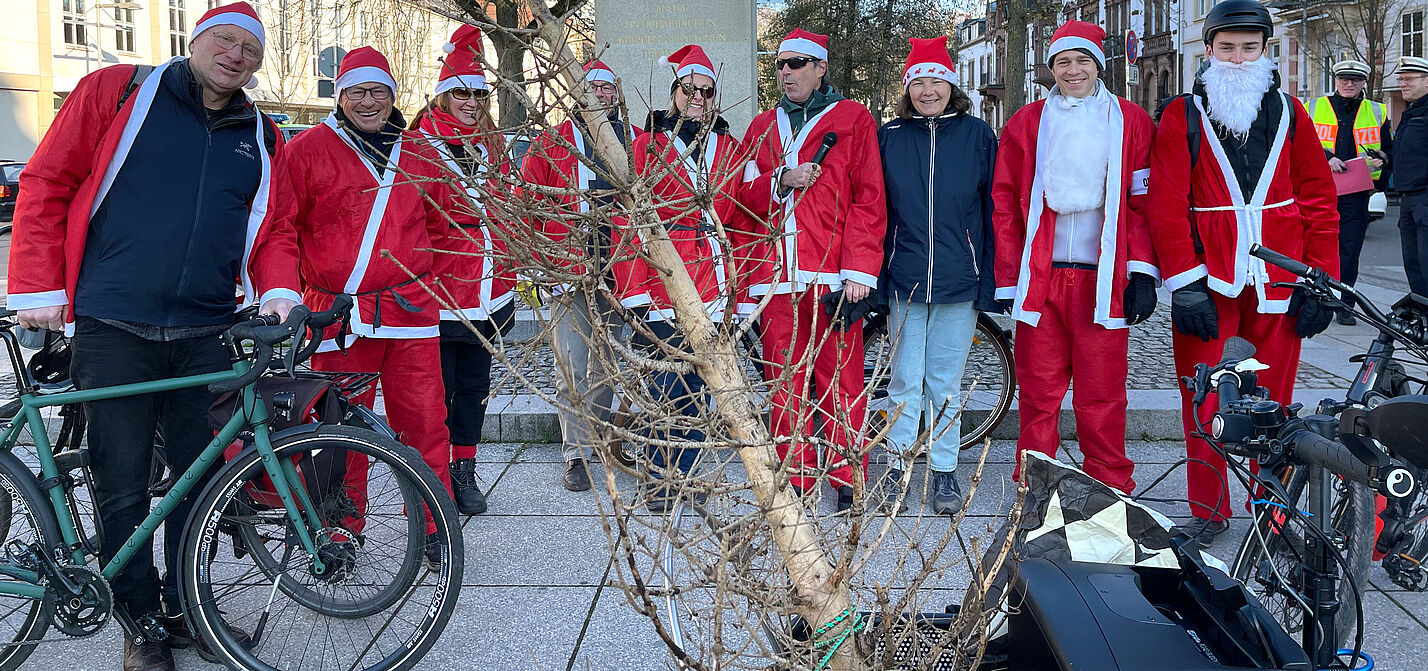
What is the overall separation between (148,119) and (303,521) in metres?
1.24

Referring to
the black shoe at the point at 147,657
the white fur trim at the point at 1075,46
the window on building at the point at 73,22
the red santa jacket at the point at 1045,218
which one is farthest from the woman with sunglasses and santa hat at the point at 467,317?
the window on building at the point at 73,22

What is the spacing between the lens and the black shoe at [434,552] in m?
3.31

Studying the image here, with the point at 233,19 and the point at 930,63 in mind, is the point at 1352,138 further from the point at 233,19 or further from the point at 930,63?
the point at 233,19

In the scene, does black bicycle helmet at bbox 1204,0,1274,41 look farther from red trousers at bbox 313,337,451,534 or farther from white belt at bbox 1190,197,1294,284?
red trousers at bbox 313,337,451,534

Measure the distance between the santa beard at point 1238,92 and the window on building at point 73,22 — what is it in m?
41.1

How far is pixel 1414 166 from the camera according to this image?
307 inches

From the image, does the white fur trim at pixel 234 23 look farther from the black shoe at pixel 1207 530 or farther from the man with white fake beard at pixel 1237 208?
the black shoe at pixel 1207 530

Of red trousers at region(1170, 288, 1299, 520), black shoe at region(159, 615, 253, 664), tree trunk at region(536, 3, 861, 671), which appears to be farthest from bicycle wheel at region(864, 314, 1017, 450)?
tree trunk at region(536, 3, 861, 671)

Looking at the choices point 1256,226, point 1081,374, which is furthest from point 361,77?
point 1256,226

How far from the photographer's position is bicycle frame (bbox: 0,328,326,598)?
3.23 m

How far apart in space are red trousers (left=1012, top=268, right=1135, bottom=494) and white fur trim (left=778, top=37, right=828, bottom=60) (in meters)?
1.34

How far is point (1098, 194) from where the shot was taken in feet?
14.9

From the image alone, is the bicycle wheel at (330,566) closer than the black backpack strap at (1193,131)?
Yes

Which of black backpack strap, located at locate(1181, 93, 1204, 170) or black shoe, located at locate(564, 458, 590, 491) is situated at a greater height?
black backpack strap, located at locate(1181, 93, 1204, 170)
